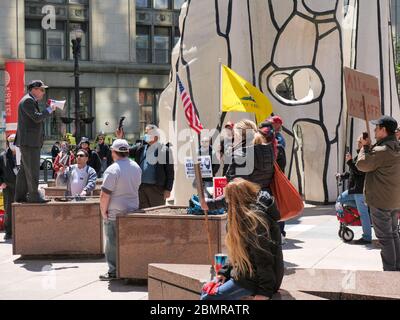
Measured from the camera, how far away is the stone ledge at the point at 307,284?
17.5 feet

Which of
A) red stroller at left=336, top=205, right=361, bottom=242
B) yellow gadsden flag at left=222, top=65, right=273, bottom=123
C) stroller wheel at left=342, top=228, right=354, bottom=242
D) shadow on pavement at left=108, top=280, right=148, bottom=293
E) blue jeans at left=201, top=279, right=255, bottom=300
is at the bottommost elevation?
shadow on pavement at left=108, top=280, right=148, bottom=293

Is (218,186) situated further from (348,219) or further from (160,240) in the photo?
(348,219)

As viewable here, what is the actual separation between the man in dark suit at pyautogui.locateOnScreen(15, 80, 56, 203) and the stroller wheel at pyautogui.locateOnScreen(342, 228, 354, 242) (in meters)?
4.63

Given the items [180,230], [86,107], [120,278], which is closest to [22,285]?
[120,278]

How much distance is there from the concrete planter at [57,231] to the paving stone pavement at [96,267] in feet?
0.65

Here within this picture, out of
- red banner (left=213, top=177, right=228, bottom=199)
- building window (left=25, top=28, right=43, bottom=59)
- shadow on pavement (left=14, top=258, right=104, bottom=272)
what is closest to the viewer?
shadow on pavement (left=14, top=258, right=104, bottom=272)

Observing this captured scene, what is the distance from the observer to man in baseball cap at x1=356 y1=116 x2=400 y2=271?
741 centimetres

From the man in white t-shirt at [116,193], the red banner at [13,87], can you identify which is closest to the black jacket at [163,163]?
the man in white t-shirt at [116,193]

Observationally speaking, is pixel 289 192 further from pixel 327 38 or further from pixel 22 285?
pixel 327 38

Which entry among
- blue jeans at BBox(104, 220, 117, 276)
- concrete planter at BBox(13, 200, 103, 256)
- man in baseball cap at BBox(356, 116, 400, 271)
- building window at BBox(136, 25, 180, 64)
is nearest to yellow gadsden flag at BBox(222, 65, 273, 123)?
concrete planter at BBox(13, 200, 103, 256)

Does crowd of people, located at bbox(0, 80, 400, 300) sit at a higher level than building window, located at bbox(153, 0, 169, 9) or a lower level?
lower

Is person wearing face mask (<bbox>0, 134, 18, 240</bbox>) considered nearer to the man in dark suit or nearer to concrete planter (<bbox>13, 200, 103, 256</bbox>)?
the man in dark suit

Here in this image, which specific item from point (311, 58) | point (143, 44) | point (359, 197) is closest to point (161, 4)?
point (143, 44)

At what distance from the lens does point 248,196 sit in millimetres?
4898
